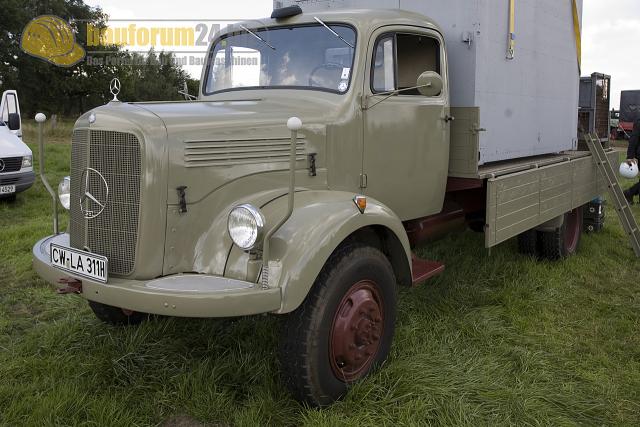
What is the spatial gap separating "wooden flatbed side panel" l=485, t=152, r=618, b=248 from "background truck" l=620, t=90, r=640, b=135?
21486mm

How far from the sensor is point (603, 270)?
5836mm

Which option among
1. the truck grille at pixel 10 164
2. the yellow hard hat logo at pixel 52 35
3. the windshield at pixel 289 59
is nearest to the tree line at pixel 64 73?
the yellow hard hat logo at pixel 52 35

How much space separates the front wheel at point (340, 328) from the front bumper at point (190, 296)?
0.99 ft

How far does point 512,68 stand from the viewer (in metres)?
4.92

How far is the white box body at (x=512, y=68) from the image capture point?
4.38 metres

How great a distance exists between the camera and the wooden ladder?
637 centimetres

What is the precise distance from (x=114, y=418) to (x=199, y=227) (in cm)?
102

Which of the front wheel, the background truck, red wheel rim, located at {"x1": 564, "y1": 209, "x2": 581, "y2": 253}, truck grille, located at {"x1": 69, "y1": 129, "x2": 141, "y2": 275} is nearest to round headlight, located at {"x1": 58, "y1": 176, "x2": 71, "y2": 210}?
truck grille, located at {"x1": 69, "y1": 129, "x2": 141, "y2": 275}

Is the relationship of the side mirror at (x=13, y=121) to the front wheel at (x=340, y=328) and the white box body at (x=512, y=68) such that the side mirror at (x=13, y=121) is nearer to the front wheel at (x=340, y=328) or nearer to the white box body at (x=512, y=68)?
the white box body at (x=512, y=68)

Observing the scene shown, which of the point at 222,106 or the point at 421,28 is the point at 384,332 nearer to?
the point at 222,106

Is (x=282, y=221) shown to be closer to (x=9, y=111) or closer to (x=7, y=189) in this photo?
(x=7, y=189)

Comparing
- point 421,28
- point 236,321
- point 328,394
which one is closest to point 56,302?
point 236,321

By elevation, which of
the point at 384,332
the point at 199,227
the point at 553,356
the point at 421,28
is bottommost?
the point at 553,356

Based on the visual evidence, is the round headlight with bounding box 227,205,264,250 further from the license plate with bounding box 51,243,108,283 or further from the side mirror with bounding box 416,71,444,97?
the side mirror with bounding box 416,71,444,97
